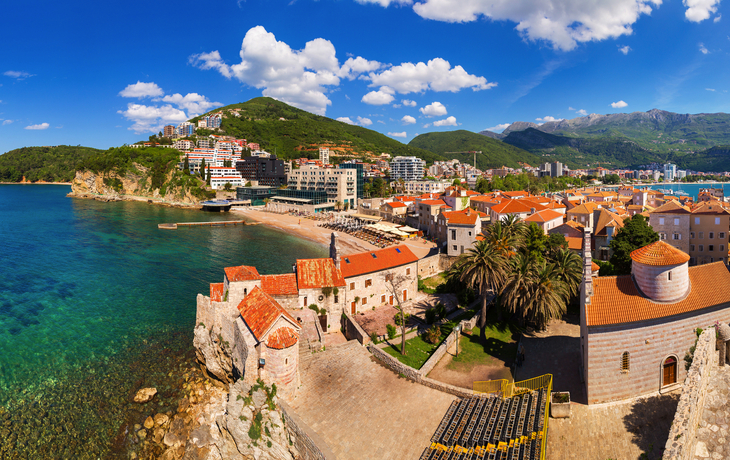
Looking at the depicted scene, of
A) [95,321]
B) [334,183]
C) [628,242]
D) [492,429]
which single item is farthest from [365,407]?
[334,183]

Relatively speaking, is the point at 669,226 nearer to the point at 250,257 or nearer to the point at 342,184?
the point at 250,257

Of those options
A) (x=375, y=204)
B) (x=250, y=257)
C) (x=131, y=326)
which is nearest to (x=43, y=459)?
(x=131, y=326)

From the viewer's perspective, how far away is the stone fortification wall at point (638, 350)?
1897cm

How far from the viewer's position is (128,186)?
157625 millimetres

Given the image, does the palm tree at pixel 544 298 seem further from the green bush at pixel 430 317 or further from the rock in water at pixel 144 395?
the rock in water at pixel 144 395

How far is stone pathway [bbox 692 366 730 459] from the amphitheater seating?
6.13 metres

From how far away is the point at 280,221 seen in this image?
10331 cm

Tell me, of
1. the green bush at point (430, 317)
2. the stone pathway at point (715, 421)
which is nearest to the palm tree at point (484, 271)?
the green bush at point (430, 317)

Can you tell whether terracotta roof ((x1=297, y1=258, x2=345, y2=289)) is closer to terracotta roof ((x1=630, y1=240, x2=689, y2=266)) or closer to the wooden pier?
terracotta roof ((x1=630, y1=240, x2=689, y2=266))

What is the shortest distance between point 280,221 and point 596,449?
94.7 metres

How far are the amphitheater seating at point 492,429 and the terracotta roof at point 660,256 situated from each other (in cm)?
920

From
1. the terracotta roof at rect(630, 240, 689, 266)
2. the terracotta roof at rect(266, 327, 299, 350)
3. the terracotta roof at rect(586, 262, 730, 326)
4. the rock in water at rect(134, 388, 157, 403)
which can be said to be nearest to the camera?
the terracotta roof at rect(586, 262, 730, 326)

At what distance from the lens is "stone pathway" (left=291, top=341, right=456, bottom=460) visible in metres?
17.0

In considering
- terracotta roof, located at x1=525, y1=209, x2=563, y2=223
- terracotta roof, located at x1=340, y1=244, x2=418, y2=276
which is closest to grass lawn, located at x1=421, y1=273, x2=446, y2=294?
terracotta roof, located at x1=340, y1=244, x2=418, y2=276
